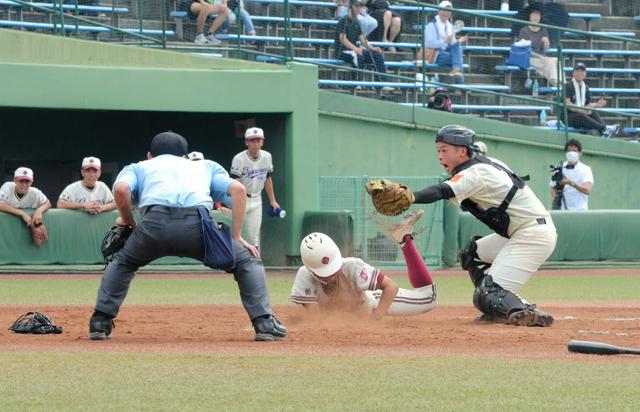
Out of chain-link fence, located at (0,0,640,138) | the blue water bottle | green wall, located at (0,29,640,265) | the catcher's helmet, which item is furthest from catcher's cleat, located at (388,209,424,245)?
the blue water bottle

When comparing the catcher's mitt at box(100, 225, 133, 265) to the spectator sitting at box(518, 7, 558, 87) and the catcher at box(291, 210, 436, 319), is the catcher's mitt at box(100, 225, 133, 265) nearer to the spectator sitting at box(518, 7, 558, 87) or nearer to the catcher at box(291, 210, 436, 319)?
the catcher at box(291, 210, 436, 319)

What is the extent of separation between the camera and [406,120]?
20.3m

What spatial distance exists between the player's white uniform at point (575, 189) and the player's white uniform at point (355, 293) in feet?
32.4

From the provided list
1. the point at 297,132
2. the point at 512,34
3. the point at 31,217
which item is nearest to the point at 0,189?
the point at 31,217

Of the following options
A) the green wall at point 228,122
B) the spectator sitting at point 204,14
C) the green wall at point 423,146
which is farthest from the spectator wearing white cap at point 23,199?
the green wall at point 423,146

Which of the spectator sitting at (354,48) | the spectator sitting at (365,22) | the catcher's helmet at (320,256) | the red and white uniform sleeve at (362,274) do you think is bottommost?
the red and white uniform sleeve at (362,274)

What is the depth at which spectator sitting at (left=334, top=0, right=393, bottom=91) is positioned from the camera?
20766mm

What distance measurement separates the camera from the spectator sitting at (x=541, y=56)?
854 inches

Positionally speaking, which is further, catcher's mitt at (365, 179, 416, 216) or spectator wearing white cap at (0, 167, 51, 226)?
spectator wearing white cap at (0, 167, 51, 226)

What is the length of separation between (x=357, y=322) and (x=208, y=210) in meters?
1.96

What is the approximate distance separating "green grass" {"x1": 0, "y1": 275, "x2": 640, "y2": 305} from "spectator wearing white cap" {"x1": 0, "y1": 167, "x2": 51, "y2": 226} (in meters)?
1.06

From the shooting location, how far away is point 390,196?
29.3ft

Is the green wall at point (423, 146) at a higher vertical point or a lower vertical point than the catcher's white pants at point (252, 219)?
higher

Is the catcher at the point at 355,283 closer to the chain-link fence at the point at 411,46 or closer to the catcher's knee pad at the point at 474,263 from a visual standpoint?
the catcher's knee pad at the point at 474,263
